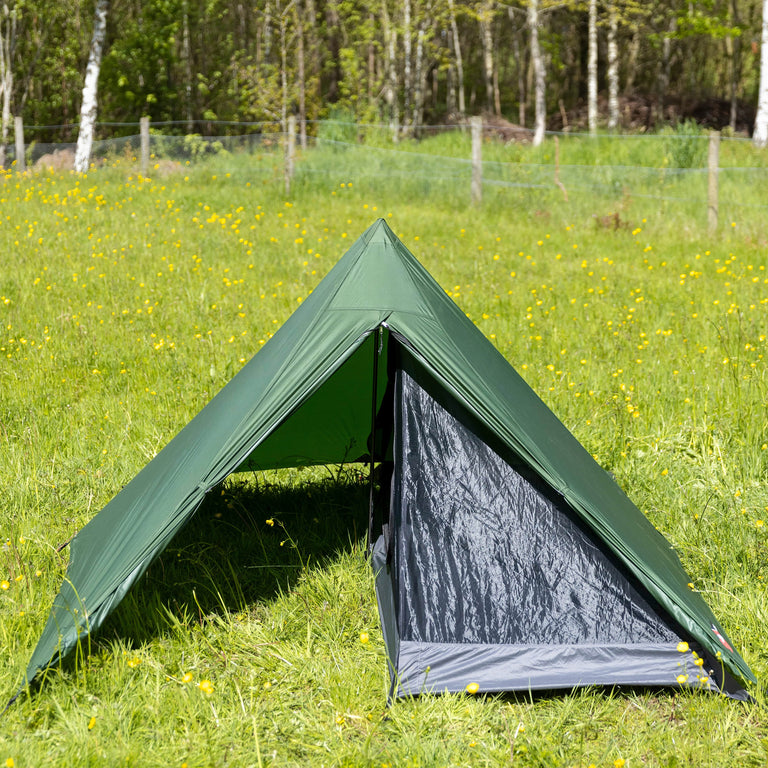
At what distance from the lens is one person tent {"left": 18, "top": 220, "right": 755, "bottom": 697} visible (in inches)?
109

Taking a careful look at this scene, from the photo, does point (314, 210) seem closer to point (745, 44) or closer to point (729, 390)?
point (729, 390)

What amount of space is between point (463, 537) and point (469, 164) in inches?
397

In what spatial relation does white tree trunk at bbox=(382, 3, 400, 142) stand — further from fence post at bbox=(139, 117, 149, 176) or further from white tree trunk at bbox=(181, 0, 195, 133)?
fence post at bbox=(139, 117, 149, 176)

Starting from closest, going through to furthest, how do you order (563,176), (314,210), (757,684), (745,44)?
1. (757,684)
2. (314,210)
3. (563,176)
4. (745,44)

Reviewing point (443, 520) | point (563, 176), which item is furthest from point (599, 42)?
point (443, 520)

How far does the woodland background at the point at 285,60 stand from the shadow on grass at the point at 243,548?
15120mm

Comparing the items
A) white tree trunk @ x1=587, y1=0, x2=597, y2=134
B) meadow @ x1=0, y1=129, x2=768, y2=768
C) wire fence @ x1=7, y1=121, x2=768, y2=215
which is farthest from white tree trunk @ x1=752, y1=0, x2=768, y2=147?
meadow @ x1=0, y1=129, x2=768, y2=768

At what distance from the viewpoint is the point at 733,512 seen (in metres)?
3.82

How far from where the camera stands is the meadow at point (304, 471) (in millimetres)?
2584

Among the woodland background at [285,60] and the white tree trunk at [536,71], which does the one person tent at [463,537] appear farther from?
the white tree trunk at [536,71]

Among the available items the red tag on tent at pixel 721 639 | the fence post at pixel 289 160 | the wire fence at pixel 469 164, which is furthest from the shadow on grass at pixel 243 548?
the fence post at pixel 289 160

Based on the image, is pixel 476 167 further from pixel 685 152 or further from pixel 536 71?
pixel 536 71

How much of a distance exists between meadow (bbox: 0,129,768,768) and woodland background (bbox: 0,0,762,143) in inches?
399

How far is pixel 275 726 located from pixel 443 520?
34.5 inches
